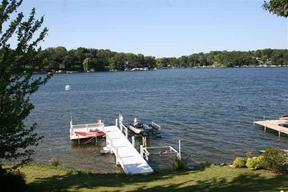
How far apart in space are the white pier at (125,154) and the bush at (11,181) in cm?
976

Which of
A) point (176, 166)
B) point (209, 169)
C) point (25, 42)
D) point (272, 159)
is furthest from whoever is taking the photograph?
point (176, 166)

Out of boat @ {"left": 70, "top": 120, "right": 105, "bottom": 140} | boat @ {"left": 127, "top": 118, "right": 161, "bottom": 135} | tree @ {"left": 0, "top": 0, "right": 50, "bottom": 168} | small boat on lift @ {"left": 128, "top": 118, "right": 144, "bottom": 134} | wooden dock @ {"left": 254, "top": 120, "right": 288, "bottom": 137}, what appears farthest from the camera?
boat @ {"left": 127, "top": 118, "right": 161, "bottom": 135}

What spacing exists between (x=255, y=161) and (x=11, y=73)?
1127 cm

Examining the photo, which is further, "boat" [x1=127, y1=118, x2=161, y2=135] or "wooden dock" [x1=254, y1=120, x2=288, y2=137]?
"boat" [x1=127, y1=118, x2=161, y2=135]

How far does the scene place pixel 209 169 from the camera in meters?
20.4

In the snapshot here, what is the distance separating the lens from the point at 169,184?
1719 cm

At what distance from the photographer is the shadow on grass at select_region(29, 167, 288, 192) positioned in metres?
15.8

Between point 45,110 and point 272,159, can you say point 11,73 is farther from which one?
point 45,110

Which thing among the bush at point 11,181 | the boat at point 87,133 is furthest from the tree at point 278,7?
the boat at point 87,133

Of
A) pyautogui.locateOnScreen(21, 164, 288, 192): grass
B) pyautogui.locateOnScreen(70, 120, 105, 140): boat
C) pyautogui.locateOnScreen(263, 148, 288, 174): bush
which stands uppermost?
pyautogui.locateOnScreen(263, 148, 288, 174): bush

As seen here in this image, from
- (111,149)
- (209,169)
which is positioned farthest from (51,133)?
(209,169)

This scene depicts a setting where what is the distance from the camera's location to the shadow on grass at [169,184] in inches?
623

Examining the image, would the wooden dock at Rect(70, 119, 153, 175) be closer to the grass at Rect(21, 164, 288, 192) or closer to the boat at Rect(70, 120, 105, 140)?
the boat at Rect(70, 120, 105, 140)

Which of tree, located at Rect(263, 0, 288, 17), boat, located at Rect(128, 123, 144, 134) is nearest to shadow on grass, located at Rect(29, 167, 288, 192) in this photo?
tree, located at Rect(263, 0, 288, 17)
